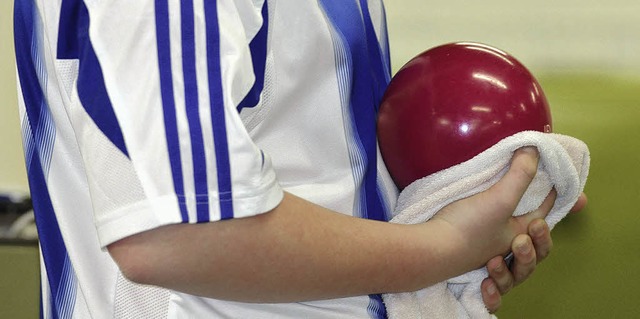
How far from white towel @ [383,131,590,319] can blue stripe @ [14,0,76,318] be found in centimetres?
32

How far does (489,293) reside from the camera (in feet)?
3.20

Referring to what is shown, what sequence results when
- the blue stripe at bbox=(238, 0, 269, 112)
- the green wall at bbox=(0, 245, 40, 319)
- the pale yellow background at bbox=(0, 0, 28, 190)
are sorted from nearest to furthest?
the blue stripe at bbox=(238, 0, 269, 112) < the green wall at bbox=(0, 245, 40, 319) < the pale yellow background at bbox=(0, 0, 28, 190)

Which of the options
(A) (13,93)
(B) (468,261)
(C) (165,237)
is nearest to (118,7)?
(C) (165,237)

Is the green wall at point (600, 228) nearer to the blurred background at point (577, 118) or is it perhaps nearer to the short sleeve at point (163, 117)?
the blurred background at point (577, 118)

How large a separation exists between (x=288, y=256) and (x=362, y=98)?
0.28 meters

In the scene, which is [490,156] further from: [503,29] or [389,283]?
[503,29]

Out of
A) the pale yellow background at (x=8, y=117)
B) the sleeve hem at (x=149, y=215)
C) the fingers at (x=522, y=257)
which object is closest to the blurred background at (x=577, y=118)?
the pale yellow background at (x=8, y=117)

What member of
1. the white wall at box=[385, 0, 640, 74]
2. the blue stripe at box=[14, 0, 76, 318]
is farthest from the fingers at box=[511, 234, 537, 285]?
the white wall at box=[385, 0, 640, 74]

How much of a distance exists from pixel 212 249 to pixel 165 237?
0.04 meters

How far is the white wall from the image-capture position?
6.39 feet

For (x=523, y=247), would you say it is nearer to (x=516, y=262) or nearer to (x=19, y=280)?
(x=516, y=262)

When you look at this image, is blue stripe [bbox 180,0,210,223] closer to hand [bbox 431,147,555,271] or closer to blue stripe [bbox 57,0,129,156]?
blue stripe [bbox 57,0,129,156]

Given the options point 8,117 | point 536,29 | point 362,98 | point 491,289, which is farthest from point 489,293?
point 8,117

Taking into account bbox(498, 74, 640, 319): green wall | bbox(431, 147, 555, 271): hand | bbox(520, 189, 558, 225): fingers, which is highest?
bbox(431, 147, 555, 271): hand
